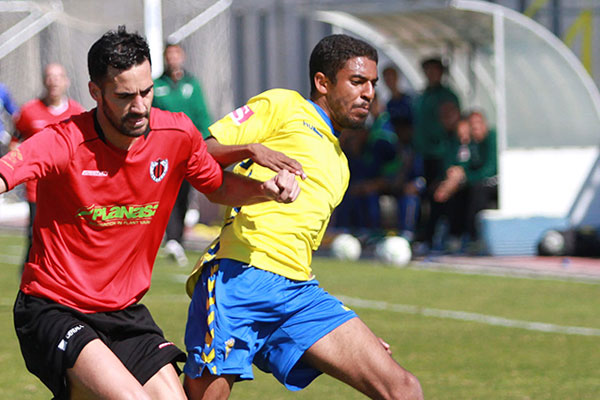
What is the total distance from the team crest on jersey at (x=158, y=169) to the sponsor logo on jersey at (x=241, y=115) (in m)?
0.47

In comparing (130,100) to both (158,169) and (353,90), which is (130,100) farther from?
(353,90)

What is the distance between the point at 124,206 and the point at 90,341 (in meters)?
0.56

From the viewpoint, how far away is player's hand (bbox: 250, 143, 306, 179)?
4.35m

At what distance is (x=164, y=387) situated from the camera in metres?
4.27

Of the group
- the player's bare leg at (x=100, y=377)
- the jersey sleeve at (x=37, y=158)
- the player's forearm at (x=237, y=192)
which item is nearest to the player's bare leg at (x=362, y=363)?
the player's forearm at (x=237, y=192)

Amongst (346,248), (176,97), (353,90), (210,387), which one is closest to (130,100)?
(353,90)

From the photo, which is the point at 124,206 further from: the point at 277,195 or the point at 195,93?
the point at 195,93

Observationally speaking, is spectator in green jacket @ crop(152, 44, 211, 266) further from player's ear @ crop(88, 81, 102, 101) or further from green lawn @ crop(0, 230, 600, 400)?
player's ear @ crop(88, 81, 102, 101)

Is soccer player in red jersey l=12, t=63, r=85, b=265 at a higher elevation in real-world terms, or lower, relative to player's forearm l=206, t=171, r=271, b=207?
lower

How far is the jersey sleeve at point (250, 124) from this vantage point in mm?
4680

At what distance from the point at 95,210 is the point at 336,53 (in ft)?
4.40

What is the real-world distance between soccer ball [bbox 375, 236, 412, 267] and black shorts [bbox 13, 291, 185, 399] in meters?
8.28

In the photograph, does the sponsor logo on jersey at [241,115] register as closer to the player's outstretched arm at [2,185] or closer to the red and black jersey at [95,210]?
the red and black jersey at [95,210]

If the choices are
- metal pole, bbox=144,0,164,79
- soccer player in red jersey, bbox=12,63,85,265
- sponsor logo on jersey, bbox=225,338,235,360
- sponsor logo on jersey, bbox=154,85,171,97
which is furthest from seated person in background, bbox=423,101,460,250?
sponsor logo on jersey, bbox=225,338,235,360
